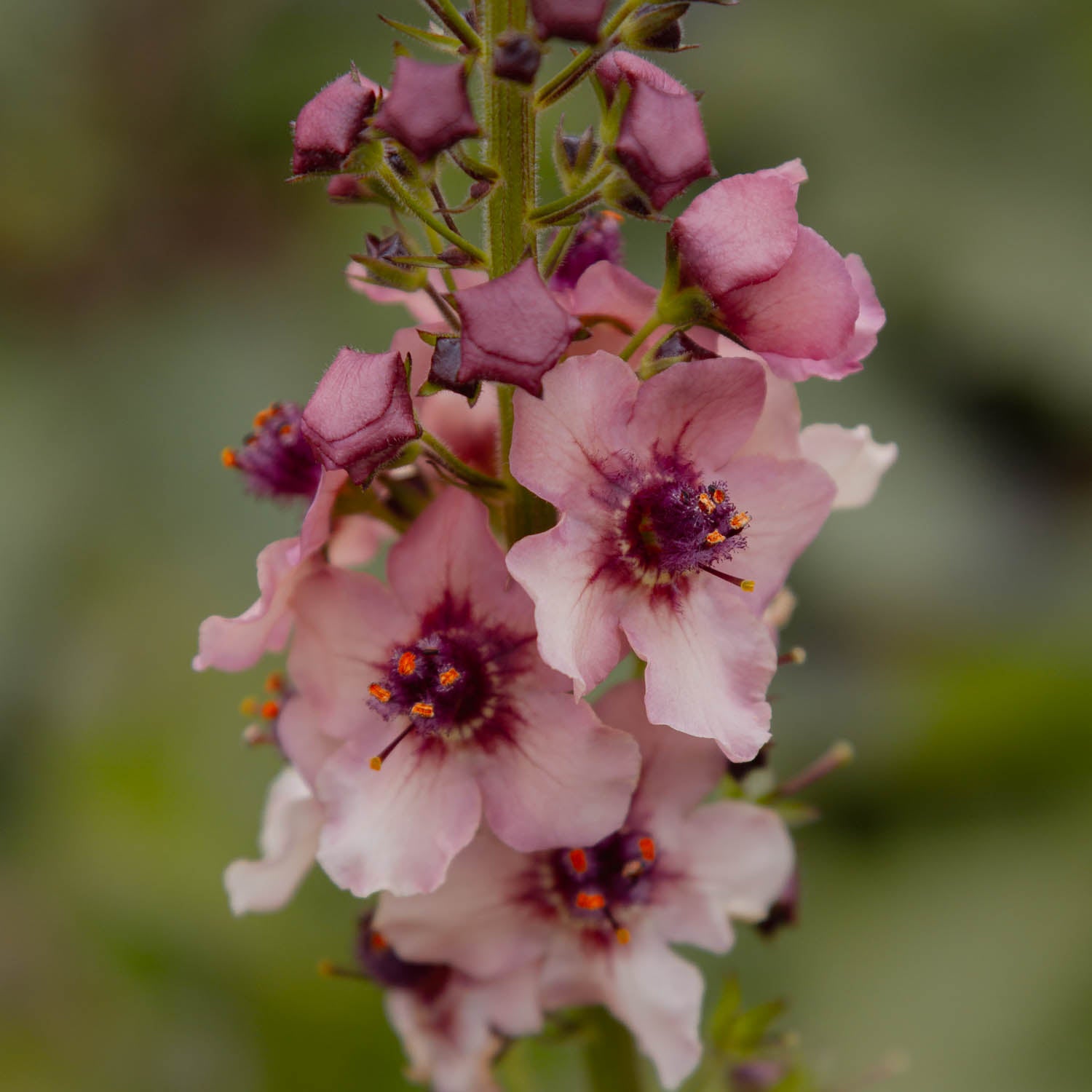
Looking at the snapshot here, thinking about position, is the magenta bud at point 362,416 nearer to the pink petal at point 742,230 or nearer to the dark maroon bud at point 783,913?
the pink petal at point 742,230

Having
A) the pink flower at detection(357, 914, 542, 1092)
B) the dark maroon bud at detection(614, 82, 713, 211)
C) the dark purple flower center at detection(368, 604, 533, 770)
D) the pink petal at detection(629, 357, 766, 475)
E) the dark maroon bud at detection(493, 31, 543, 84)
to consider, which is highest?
the dark maroon bud at detection(493, 31, 543, 84)

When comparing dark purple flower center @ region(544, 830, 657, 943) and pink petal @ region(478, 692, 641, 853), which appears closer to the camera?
pink petal @ region(478, 692, 641, 853)

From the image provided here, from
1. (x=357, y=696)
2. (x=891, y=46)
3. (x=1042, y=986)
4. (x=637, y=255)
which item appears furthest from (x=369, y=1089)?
(x=891, y=46)

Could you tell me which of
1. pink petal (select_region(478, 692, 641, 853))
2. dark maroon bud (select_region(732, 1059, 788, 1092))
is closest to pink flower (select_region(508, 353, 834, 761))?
pink petal (select_region(478, 692, 641, 853))

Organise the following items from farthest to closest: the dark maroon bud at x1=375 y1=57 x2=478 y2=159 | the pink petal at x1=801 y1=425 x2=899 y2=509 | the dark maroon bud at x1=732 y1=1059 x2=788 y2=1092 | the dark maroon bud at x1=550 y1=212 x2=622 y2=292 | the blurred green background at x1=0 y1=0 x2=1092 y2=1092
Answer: the blurred green background at x1=0 y1=0 x2=1092 y2=1092
the dark maroon bud at x1=732 y1=1059 x2=788 y2=1092
the pink petal at x1=801 y1=425 x2=899 y2=509
the dark maroon bud at x1=550 y1=212 x2=622 y2=292
the dark maroon bud at x1=375 y1=57 x2=478 y2=159

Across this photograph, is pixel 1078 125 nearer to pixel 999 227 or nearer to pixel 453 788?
pixel 999 227

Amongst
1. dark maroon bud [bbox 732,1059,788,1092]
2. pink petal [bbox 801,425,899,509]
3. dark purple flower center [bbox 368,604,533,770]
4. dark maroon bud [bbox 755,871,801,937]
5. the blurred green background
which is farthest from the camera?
the blurred green background

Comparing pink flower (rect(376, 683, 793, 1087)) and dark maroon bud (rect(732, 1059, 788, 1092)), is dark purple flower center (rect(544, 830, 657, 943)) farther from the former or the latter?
dark maroon bud (rect(732, 1059, 788, 1092))

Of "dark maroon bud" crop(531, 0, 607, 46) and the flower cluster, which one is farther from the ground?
"dark maroon bud" crop(531, 0, 607, 46)
